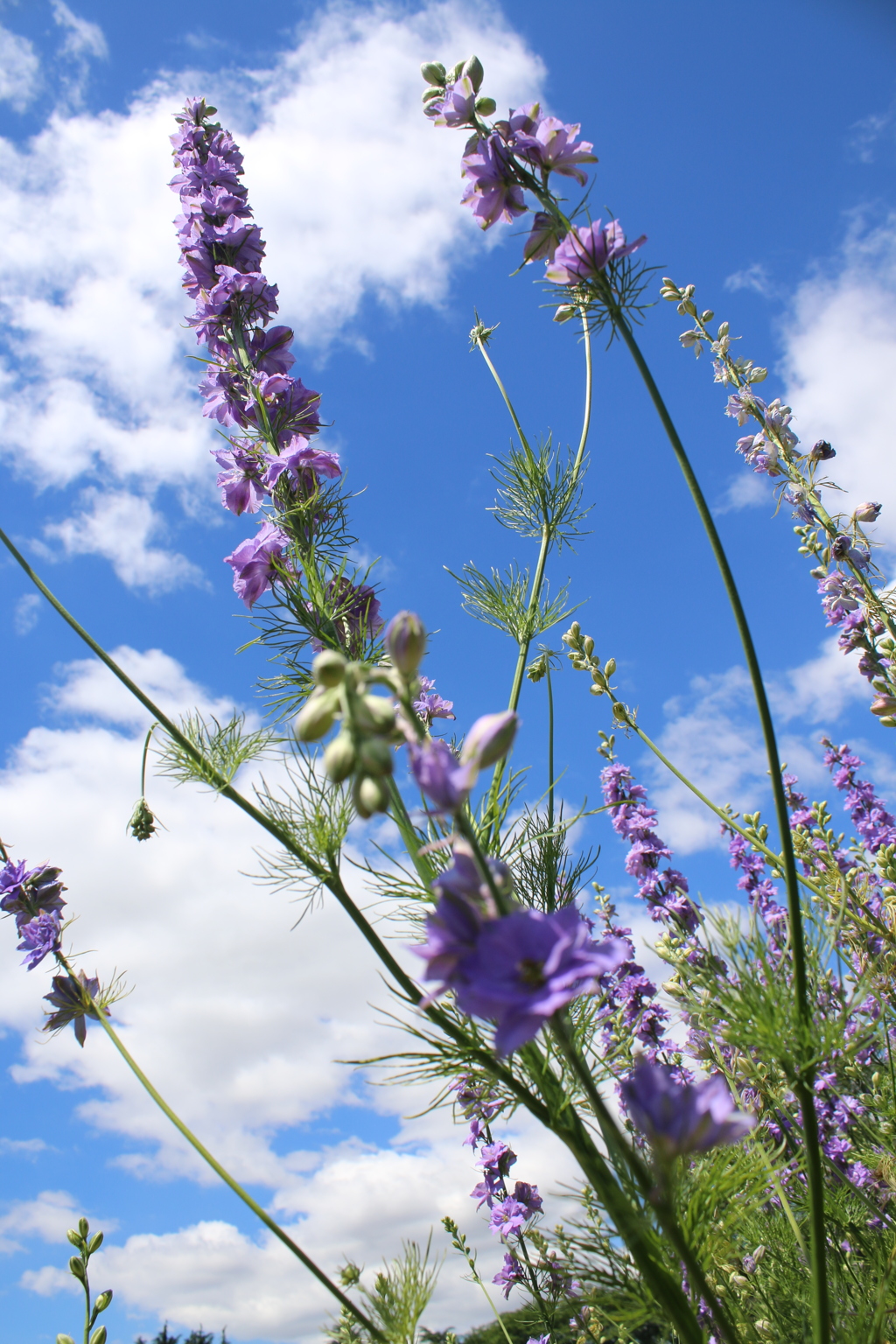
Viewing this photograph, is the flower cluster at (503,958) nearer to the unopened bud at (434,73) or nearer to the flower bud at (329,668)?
the flower bud at (329,668)

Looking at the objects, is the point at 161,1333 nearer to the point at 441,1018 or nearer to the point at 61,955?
the point at 61,955

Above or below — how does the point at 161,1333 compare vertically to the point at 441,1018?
below

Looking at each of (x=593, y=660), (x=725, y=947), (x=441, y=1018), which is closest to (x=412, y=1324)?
(x=441, y=1018)

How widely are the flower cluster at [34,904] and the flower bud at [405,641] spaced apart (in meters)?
2.74

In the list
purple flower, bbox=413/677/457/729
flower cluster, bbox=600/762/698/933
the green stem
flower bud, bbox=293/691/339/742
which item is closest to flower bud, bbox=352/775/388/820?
flower bud, bbox=293/691/339/742

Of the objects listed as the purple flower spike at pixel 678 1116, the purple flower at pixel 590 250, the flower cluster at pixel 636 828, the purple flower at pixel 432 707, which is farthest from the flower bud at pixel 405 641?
the flower cluster at pixel 636 828

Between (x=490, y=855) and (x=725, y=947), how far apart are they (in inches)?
22.3

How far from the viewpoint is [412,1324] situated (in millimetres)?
1854

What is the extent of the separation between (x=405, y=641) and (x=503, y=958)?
39cm

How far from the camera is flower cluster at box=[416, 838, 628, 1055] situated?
0.75m

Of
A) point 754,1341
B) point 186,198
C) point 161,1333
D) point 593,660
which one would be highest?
point 186,198

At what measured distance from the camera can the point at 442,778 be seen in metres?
0.79

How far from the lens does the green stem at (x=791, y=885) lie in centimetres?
101

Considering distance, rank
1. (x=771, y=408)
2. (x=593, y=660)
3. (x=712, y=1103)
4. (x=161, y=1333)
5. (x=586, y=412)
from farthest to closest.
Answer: (x=161, y=1333)
(x=771, y=408)
(x=593, y=660)
(x=586, y=412)
(x=712, y=1103)
